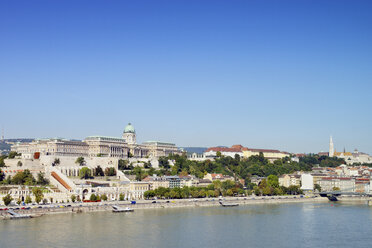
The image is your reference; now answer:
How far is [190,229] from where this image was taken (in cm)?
3606

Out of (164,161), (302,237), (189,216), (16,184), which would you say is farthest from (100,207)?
(164,161)

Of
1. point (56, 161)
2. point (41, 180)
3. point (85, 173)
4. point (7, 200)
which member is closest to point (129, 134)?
point (56, 161)

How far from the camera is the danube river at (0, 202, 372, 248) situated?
3120 centimetres

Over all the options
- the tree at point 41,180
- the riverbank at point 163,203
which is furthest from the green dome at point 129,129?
the tree at point 41,180

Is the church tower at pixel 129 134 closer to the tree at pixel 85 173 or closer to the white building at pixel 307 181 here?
the white building at pixel 307 181

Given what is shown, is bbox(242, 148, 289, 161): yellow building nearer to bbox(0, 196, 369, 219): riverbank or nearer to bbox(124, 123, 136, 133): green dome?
bbox(124, 123, 136, 133): green dome

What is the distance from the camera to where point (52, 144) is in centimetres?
7894

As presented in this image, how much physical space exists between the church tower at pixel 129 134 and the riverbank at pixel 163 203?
37.5 meters

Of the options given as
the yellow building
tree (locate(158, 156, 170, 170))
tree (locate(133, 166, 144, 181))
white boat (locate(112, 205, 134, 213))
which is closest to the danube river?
white boat (locate(112, 205, 134, 213))

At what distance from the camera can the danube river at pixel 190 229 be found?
31.2 meters

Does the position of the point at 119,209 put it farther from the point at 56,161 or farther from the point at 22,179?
the point at 56,161

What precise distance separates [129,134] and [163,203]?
149ft

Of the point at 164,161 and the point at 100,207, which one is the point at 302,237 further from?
Result: the point at 164,161

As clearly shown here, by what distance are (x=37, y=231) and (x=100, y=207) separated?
13.5m
